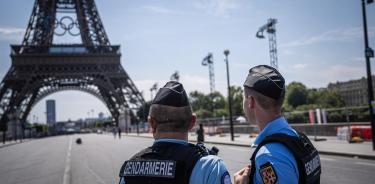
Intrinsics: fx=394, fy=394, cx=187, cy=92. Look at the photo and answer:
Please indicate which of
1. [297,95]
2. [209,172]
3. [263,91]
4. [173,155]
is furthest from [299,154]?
[297,95]

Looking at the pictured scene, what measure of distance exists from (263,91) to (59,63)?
7155 centimetres

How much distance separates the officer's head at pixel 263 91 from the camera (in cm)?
237

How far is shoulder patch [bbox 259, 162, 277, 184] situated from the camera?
2.04 m

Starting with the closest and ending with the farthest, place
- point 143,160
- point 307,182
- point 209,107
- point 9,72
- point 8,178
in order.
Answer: point 307,182, point 143,160, point 8,178, point 9,72, point 209,107

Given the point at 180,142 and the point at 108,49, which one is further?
the point at 108,49

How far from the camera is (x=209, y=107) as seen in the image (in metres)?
96.8

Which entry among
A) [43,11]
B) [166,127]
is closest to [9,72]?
[43,11]

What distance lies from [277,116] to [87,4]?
245 feet

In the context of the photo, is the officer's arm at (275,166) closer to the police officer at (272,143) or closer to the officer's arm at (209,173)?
the police officer at (272,143)

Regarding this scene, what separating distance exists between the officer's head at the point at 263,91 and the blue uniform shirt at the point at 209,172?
0.37m

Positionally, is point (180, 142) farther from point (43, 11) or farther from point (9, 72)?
point (43, 11)

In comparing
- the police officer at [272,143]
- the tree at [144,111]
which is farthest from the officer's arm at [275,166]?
the tree at [144,111]

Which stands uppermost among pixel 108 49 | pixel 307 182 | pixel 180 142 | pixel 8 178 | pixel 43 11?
pixel 43 11

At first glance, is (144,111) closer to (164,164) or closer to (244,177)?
(164,164)
